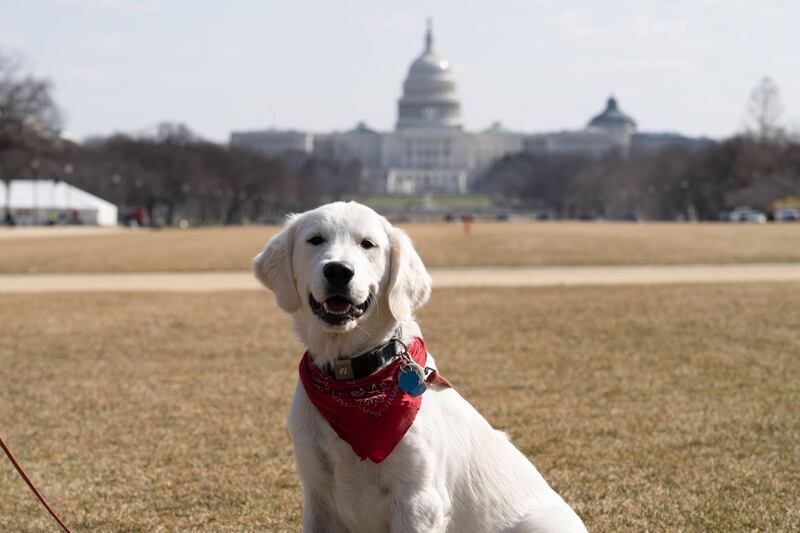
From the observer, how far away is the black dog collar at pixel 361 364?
480 centimetres

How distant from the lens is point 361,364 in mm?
4824

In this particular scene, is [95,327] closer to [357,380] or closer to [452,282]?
[452,282]

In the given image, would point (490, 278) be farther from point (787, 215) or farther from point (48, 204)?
point (48, 204)

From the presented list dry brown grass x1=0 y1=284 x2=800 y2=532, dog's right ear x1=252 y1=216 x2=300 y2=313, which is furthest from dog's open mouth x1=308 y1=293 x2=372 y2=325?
dry brown grass x1=0 y1=284 x2=800 y2=532

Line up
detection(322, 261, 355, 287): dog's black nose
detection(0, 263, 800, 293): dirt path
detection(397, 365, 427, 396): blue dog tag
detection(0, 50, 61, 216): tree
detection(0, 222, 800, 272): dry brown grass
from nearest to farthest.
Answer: detection(322, 261, 355, 287): dog's black nose
detection(397, 365, 427, 396): blue dog tag
detection(0, 263, 800, 293): dirt path
detection(0, 222, 800, 272): dry brown grass
detection(0, 50, 61, 216): tree

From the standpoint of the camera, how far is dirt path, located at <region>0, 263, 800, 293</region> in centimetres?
2438

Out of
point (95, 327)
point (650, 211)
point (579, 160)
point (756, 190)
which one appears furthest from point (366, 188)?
point (95, 327)

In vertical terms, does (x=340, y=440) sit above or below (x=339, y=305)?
below

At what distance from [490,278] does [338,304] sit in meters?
22.3

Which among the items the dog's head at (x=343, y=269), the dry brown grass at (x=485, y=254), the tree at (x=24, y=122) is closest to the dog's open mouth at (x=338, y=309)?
the dog's head at (x=343, y=269)

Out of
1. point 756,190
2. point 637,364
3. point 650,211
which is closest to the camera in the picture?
point 637,364

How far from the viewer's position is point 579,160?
154125 mm

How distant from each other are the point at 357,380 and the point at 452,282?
68.1 ft

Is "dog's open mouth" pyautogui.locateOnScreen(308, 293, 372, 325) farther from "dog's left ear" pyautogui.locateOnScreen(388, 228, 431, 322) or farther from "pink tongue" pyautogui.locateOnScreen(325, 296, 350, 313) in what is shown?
"dog's left ear" pyautogui.locateOnScreen(388, 228, 431, 322)
